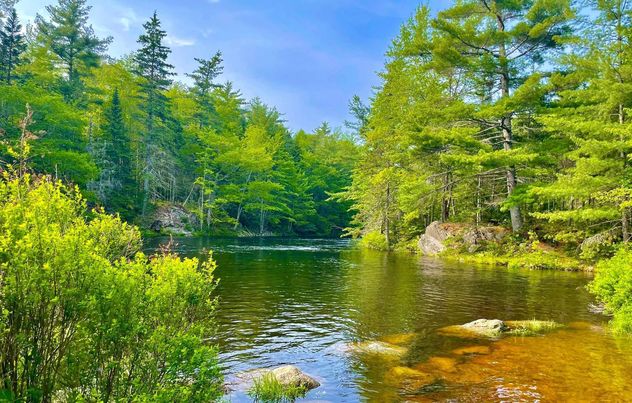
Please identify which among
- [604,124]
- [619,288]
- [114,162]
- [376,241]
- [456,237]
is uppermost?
[114,162]

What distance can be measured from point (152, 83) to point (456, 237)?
36.7 metres

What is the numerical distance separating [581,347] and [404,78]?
29458 millimetres

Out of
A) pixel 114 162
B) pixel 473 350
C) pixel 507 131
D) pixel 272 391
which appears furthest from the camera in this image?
pixel 114 162

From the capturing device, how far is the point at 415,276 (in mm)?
19562

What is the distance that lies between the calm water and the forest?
58.3 inches

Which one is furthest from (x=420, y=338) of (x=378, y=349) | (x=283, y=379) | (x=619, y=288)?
(x=619, y=288)

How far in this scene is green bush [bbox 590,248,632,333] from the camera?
382 inches

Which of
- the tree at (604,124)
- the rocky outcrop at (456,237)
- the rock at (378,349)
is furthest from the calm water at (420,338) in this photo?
the rocky outcrop at (456,237)

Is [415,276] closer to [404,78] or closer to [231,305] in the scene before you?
[231,305]

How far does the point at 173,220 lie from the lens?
153 ft

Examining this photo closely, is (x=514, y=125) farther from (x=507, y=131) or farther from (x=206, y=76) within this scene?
(x=206, y=76)

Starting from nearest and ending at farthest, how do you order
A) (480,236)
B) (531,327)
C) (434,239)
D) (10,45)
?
(531,327), (480,236), (434,239), (10,45)

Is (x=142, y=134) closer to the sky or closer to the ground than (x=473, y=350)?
closer to the sky

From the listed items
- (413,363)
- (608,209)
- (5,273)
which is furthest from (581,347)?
(608,209)
